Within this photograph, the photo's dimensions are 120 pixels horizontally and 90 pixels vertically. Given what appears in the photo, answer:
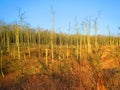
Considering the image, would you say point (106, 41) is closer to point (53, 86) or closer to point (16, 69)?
point (16, 69)

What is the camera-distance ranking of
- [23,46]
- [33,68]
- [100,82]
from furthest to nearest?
1. [23,46]
2. [33,68]
3. [100,82]

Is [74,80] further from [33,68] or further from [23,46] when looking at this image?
[23,46]

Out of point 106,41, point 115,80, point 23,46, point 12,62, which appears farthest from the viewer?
point 106,41

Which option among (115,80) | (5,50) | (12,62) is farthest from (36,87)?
(5,50)

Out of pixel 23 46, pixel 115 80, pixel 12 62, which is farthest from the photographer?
pixel 23 46

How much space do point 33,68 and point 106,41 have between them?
93.0 ft

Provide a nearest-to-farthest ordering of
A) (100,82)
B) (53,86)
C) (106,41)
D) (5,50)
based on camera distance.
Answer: (100,82) → (53,86) → (5,50) → (106,41)

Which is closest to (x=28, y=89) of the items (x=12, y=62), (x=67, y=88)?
(x=67, y=88)

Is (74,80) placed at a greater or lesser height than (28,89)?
greater

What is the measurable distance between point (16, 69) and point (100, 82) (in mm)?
15320

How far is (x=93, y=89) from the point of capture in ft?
18.5

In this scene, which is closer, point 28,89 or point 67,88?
point 67,88

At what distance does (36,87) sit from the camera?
7.20m

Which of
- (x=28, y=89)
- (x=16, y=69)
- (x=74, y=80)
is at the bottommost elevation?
(x=16, y=69)
